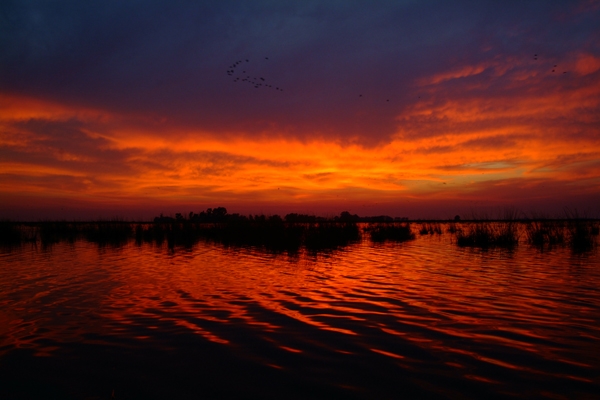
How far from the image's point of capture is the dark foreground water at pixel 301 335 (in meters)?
4.68

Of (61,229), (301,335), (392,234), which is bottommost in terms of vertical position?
(301,335)

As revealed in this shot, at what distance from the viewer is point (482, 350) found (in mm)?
5719

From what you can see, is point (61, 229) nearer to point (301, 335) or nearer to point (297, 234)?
point (297, 234)

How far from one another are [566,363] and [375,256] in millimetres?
13240

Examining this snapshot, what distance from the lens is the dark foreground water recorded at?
4.68 metres

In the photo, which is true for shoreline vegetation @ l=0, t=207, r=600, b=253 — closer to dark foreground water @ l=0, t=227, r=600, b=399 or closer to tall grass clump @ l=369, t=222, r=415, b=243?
tall grass clump @ l=369, t=222, r=415, b=243

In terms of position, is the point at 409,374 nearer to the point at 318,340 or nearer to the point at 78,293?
the point at 318,340

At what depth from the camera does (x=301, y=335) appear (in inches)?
257

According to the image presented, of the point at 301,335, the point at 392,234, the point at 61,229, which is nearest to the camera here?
the point at 301,335

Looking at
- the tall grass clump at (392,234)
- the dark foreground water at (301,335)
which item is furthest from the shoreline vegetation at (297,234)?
the dark foreground water at (301,335)

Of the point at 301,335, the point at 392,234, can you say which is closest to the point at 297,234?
the point at 392,234

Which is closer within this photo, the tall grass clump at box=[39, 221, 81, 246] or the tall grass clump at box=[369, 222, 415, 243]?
the tall grass clump at box=[369, 222, 415, 243]

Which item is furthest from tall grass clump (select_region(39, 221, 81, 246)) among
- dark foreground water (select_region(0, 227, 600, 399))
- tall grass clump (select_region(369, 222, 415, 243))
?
tall grass clump (select_region(369, 222, 415, 243))

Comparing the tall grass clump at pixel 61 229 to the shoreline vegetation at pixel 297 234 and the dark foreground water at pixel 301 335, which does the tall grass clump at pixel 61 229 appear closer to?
the shoreline vegetation at pixel 297 234
